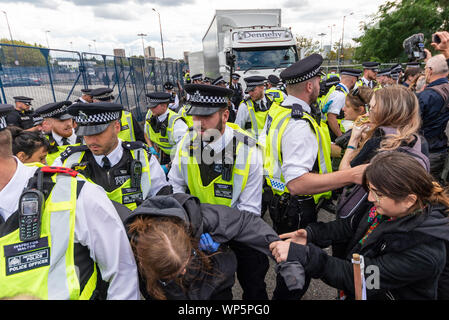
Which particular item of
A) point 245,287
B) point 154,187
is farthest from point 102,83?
point 245,287

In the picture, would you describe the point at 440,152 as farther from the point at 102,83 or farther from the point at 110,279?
the point at 102,83

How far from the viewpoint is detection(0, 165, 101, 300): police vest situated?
1192 mm

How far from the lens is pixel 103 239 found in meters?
1.33

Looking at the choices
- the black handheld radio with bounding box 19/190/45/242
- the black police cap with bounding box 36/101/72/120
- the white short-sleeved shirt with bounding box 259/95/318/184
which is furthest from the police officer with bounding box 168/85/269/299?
the black police cap with bounding box 36/101/72/120

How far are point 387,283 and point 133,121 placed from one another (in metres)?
4.08

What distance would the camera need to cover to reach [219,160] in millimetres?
2203

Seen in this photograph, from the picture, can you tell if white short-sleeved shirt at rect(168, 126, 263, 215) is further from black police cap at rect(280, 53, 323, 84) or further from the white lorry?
the white lorry

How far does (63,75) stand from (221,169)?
25.4 ft

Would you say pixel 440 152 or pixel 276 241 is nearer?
pixel 276 241

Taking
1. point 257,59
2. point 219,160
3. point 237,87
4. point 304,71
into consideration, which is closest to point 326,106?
point 304,71

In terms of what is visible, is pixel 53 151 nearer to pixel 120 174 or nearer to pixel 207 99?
pixel 120 174

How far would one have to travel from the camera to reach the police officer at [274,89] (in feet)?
Result: 21.1

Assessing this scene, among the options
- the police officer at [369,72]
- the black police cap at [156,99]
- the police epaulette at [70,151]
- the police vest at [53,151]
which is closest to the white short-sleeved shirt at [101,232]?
the police epaulette at [70,151]

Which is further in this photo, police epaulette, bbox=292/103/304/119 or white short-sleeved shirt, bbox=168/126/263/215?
white short-sleeved shirt, bbox=168/126/263/215
